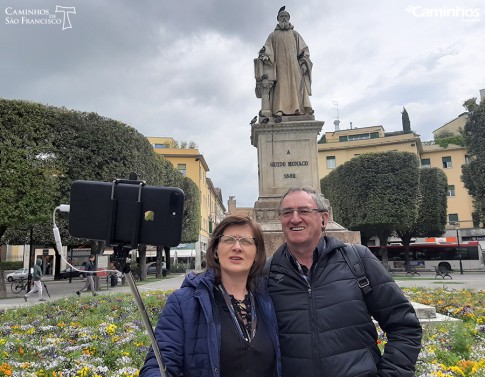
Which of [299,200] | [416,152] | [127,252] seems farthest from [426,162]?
[127,252]

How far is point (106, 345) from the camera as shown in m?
5.14

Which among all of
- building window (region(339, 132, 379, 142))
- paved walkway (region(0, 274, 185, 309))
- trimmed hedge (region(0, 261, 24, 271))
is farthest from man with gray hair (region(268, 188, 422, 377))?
building window (region(339, 132, 379, 142))

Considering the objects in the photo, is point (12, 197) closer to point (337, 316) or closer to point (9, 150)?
point (9, 150)

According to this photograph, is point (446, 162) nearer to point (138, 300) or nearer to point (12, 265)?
point (12, 265)

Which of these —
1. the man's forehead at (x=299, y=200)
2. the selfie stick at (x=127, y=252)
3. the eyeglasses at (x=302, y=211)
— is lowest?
the selfie stick at (x=127, y=252)

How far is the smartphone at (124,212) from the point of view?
175 cm

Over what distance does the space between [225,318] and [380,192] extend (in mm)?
32583

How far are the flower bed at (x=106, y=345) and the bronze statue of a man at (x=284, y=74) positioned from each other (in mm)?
5848

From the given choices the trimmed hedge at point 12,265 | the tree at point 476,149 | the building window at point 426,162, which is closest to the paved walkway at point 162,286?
the tree at point 476,149

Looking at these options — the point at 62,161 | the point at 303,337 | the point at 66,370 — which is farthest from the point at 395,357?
the point at 62,161

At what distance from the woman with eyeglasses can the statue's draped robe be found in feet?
27.1

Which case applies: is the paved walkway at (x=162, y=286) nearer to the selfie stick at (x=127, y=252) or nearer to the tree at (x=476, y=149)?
the tree at (x=476, y=149)

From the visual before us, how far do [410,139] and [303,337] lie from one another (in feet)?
187

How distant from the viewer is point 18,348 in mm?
5297
